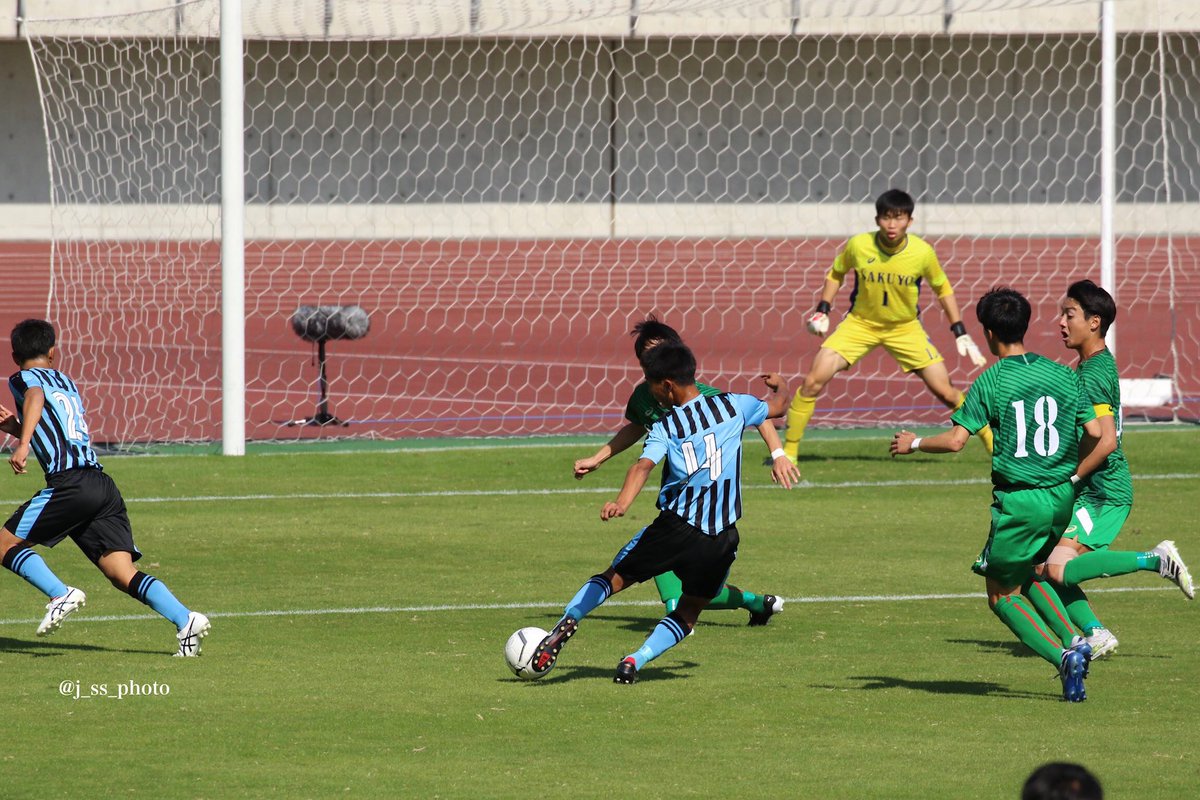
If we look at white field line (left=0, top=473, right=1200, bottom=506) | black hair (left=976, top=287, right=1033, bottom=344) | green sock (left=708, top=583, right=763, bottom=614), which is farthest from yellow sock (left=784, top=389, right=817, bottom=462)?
black hair (left=976, top=287, right=1033, bottom=344)

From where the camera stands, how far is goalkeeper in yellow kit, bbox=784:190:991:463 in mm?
13117

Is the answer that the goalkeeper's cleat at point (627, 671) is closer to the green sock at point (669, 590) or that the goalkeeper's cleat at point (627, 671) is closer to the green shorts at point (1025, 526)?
the green sock at point (669, 590)

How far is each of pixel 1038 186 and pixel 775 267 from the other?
12.2 feet

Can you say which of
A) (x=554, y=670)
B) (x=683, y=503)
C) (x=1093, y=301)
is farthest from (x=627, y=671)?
(x=1093, y=301)

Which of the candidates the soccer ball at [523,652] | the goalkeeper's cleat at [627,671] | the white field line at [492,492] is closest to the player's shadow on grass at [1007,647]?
the goalkeeper's cleat at [627,671]

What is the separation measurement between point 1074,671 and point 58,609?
3.81 meters

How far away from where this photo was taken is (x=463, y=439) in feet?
A: 51.4

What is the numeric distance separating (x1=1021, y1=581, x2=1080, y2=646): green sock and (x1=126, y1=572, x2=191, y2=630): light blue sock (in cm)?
325

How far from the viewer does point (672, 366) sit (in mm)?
6844

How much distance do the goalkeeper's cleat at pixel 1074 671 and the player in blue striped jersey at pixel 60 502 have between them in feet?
10.9

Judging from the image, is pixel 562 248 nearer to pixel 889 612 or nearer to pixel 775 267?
pixel 775 267

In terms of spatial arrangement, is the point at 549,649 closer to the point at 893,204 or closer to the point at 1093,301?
the point at 1093,301

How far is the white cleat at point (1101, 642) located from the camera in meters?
7.23

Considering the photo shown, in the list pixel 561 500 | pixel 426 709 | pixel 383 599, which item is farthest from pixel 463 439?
pixel 426 709
